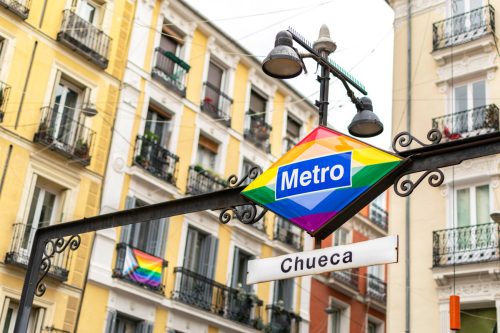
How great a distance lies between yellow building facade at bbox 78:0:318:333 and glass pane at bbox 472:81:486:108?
8659 mm

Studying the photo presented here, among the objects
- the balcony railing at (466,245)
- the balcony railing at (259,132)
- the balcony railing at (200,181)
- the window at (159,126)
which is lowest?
the balcony railing at (466,245)

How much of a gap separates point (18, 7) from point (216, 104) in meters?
8.34

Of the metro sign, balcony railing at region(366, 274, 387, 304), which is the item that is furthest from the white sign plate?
balcony railing at region(366, 274, 387, 304)

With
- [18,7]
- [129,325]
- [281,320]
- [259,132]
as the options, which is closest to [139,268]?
[129,325]

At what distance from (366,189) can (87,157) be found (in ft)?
48.9

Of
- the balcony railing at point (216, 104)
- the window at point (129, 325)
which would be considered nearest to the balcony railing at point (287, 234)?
the balcony railing at point (216, 104)

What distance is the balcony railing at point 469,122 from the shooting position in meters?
20.1

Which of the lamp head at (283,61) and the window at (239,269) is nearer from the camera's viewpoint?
the lamp head at (283,61)

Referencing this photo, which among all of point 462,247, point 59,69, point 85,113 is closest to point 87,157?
point 85,113

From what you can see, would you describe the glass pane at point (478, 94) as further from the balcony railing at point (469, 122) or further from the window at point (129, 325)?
the window at point (129, 325)

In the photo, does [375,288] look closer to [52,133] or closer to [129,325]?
[129,325]

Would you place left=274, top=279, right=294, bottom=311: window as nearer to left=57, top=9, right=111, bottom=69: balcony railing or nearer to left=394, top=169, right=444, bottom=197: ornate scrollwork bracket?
left=57, top=9, right=111, bottom=69: balcony railing

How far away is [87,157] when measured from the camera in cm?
2114

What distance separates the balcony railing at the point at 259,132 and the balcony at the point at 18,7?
958 cm
